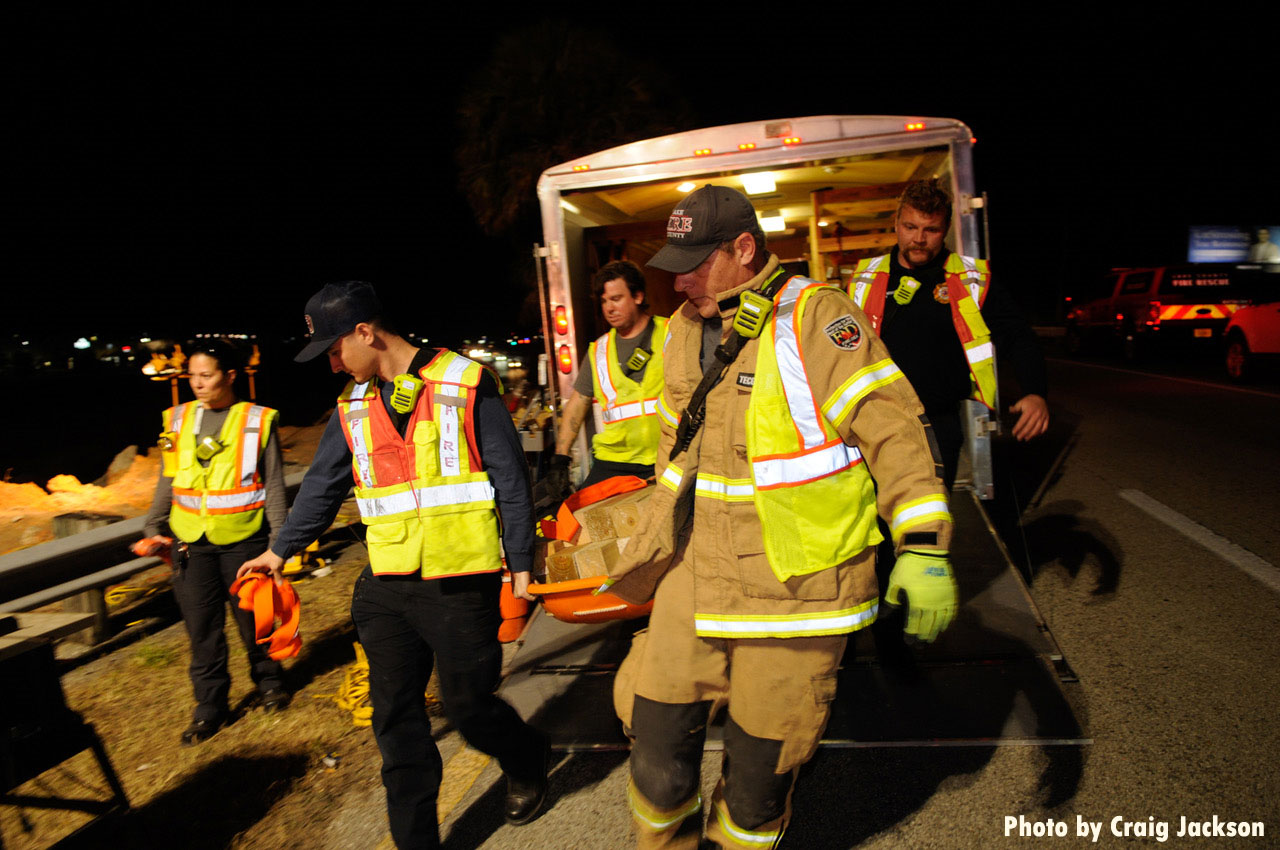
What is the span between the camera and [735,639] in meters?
2.16

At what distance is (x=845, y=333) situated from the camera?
2.01 metres

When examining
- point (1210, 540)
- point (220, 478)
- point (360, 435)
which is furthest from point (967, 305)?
point (220, 478)

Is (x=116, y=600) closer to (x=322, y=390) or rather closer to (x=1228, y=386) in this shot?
(x=1228, y=386)

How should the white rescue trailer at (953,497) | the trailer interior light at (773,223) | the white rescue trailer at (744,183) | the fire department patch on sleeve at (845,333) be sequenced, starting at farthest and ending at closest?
1. the trailer interior light at (773,223)
2. the white rescue trailer at (744,183)
3. the white rescue trailer at (953,497)
4. the fire department patch on sleeve at (845,333)

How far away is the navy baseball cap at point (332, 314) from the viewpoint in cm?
266

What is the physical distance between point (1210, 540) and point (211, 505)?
621cm

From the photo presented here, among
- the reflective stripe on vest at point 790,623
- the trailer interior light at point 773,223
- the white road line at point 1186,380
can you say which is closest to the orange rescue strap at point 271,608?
the reflective stripe on vest at point 790,623

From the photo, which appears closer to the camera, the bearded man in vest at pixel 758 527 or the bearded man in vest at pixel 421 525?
the bearded man in vest at pixel 758 527

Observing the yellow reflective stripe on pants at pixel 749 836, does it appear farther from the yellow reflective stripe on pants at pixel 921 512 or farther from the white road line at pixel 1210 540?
the white road line at pixel 1210 540

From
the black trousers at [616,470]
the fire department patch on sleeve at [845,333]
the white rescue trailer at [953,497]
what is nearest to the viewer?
the fire department patch on sleeve at [845,333]

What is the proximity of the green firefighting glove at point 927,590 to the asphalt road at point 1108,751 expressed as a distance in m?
1.24

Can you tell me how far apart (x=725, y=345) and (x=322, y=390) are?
43.5 meters

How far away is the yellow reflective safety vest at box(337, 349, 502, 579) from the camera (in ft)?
8.77

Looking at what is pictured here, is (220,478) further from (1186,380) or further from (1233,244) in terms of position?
(1233,244)
